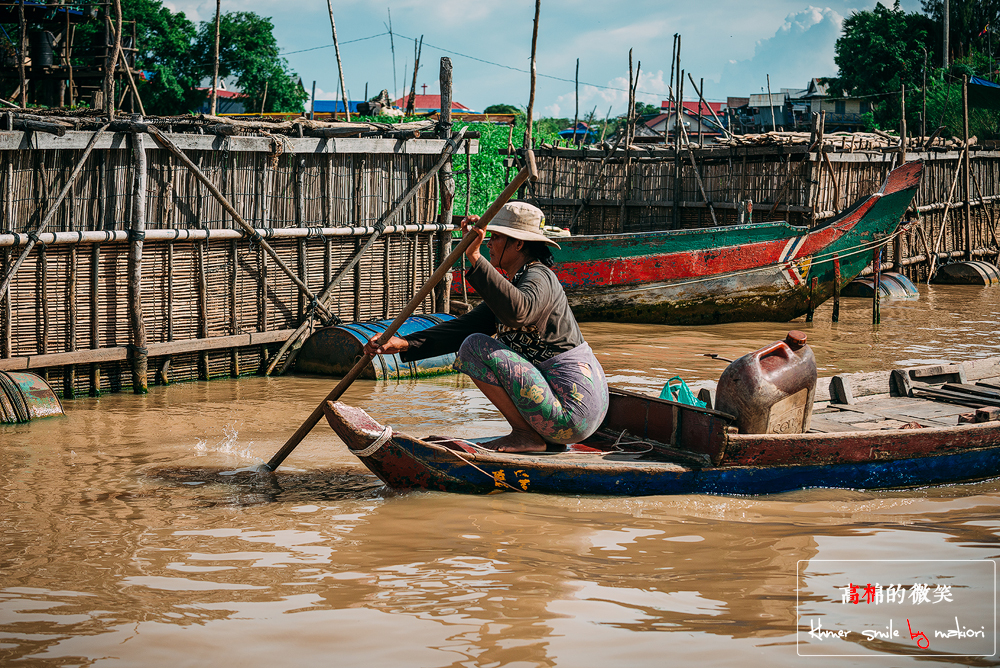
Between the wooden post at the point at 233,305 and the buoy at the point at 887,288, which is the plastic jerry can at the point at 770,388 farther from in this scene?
the buoy at the point at 887,288

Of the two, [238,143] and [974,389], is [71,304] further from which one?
[974,389]

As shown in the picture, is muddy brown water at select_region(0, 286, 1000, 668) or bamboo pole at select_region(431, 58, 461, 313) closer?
muddy brown water at select_region(0, 286, 1000, 668)

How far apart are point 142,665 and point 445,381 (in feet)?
19.5

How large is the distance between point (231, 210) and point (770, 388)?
207 inches

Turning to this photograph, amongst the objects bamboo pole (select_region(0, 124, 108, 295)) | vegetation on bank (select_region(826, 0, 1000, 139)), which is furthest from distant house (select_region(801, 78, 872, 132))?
bamboo pole (select_region(0, 124, 108, 295))

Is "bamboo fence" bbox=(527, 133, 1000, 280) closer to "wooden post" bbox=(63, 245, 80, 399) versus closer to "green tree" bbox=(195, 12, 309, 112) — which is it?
"wooden post" bbox=(63, 245, 80, 399)

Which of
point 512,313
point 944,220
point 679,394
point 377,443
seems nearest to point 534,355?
point 512,313

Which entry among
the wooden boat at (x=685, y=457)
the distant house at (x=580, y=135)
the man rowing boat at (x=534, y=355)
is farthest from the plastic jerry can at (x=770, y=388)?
the distant house at (x=580, y=135)

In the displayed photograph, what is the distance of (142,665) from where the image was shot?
9.49ft

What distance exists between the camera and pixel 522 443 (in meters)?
5.07

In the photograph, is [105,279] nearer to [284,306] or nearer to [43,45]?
[284,306]

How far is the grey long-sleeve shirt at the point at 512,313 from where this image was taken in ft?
14.4

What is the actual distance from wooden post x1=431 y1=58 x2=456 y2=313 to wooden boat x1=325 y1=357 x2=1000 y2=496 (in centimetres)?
461

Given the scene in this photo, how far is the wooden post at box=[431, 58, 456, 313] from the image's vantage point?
31.8 ft
